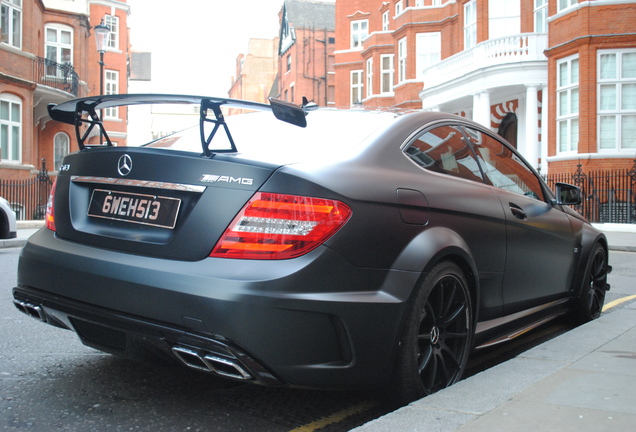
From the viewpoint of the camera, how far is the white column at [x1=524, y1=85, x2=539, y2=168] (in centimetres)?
2367

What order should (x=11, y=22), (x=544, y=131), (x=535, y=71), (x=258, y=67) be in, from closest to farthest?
(x=11, y=22), (x=544, y=131), (x=535, y=71), (x=258, y=67)

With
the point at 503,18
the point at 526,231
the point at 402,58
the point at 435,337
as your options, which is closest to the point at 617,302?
the point at 526,231

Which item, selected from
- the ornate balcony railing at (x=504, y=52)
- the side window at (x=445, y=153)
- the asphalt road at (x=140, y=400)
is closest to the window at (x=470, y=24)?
the ornate balcony railing at (x=504, y=52)

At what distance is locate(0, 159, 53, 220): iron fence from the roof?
122 ft

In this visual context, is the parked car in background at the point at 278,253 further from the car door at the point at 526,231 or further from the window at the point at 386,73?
the window at the point at 386,73

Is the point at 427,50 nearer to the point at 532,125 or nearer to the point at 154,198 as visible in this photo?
the point at 532,125

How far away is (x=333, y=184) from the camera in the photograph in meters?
2.90

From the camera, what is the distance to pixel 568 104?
71.6ft

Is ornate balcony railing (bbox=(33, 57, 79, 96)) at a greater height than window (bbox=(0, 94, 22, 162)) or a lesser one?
greater

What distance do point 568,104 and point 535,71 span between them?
2.23 m

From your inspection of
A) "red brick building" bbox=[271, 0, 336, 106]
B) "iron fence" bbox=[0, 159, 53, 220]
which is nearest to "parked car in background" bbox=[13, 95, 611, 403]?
"iron fence" bbox=[0, 159, 53, 220]

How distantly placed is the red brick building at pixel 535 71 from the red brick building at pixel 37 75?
514 inches

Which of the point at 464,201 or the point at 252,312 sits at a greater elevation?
the point at 464,201

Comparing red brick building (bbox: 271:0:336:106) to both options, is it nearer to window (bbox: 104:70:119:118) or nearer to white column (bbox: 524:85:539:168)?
window (bbox: 104:70:119:118)
